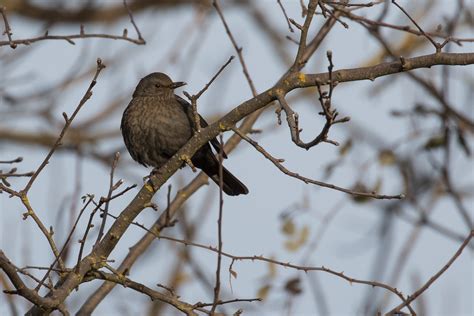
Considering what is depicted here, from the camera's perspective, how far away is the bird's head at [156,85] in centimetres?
683

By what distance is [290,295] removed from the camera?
552 centimetres

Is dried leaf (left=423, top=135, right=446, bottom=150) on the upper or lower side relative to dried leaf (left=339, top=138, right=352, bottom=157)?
upper

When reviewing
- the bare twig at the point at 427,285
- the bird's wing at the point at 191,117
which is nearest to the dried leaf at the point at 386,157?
the bird's wing at the point at 191,117

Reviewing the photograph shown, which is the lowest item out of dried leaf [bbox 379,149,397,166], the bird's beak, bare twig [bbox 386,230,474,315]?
bare twig [bbox 386,230,474,315]

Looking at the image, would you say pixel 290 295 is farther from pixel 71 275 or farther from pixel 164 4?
pixel 164 4

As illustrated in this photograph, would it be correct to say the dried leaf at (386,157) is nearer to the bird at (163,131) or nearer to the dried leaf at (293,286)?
the bird at (163,131)

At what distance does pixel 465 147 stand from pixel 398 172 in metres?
1.23

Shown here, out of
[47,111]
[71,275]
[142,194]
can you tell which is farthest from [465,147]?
[47,111]

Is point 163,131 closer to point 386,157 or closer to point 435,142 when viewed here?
point 386,157

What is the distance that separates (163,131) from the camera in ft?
20.4

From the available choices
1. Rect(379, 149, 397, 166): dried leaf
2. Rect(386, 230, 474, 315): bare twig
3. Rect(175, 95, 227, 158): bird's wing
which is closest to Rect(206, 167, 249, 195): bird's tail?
Rect(175, 95, 227, 158): bird's wing

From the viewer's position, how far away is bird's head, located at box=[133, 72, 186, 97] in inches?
269

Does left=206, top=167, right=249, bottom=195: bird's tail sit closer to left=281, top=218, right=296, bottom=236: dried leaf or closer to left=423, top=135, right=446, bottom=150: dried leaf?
left=281, top=218, right=296, bottom=236: dried leaf

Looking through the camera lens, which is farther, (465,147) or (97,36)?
(465,147)
